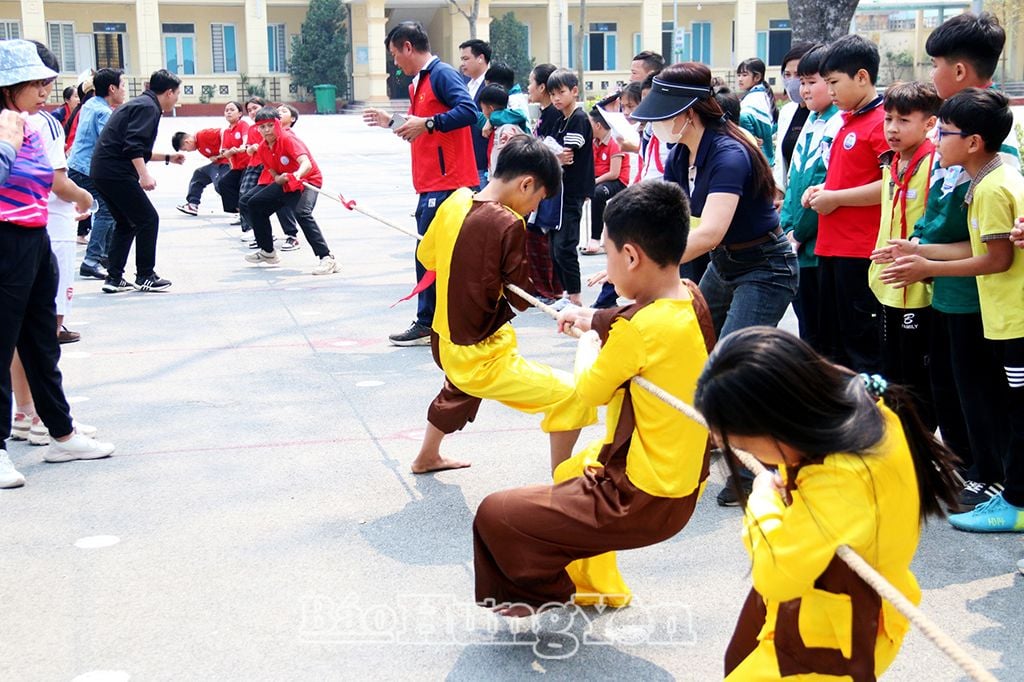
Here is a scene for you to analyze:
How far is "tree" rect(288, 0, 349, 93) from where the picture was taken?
41.5 meters

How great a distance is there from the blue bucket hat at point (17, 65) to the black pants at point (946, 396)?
12.6 ft

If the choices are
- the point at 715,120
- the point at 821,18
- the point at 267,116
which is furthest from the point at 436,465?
the point at 821,18

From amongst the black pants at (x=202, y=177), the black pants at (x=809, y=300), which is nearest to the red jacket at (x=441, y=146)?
the black pants at (x=809, y=300)

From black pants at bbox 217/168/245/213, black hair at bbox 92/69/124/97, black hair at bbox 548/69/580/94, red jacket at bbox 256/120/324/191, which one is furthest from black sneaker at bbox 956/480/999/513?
black pants at bbox 217/168/245/213

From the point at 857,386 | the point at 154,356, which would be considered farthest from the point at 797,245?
the point at 154,356

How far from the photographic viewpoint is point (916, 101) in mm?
4570

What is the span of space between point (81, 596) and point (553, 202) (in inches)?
200

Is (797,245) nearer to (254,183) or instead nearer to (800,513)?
(800,513)

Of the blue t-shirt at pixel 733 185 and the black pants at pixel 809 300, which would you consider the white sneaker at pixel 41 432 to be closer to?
the blue t-shirt at pixel 733 185

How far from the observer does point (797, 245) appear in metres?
5.55

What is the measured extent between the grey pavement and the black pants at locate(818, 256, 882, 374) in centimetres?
96

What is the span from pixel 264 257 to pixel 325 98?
1254 inches

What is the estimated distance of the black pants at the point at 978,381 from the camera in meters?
4.24

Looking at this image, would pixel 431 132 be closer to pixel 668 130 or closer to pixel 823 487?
pixel 668 130
